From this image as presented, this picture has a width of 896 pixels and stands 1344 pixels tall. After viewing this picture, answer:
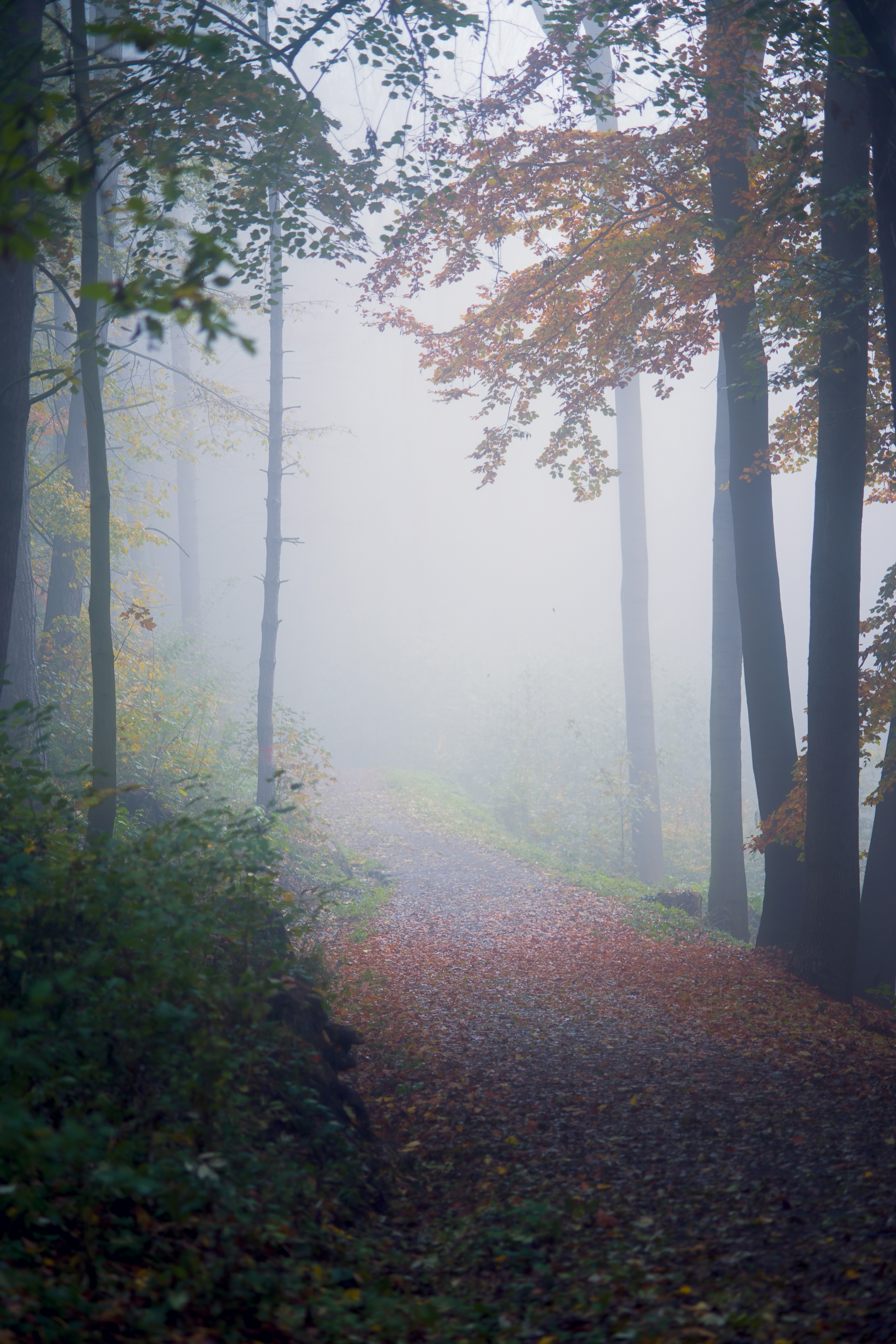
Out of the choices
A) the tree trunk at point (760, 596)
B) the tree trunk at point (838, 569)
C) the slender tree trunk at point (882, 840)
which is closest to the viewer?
the slender tree trunk at point (882, 840)

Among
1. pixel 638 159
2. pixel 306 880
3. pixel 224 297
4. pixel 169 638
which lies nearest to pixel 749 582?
pixel 638 159

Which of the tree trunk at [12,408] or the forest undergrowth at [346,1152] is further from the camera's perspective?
the tree trunk at [12,408]

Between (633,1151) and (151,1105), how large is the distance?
2.47m

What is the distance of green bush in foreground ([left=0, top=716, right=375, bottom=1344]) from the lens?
254 centimetres

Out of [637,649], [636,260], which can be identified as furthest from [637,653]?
[636,260]

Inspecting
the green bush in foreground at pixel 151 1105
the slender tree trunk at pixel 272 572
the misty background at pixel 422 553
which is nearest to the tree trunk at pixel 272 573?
the slender tree trunk at pixel 272 572

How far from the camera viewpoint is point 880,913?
7.65m

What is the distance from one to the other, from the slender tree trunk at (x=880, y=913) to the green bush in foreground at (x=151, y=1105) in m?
5.64

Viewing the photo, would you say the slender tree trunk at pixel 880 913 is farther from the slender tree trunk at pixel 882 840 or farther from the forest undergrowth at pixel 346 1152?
the forest undergrowth at pixel 346 1152

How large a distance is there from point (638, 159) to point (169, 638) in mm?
20611

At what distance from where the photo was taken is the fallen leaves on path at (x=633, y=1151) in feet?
9.50

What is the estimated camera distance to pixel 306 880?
11430 millimetres

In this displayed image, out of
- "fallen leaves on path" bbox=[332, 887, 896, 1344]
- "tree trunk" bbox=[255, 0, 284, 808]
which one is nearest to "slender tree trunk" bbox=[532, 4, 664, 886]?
"tree trunk" bbox=[255, 0, 284, 808]

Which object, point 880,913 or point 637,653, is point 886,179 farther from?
point 637,653
